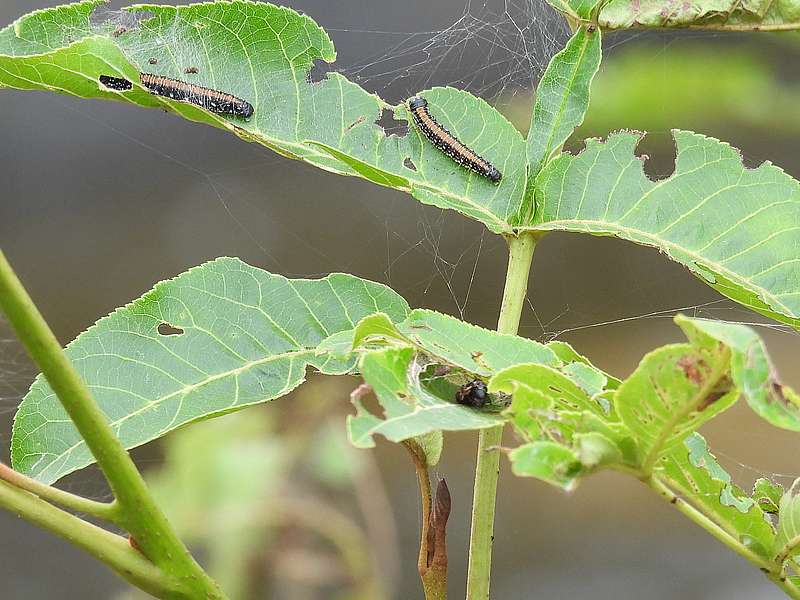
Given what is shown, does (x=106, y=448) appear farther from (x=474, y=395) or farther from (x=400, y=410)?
(x=474, y=395)

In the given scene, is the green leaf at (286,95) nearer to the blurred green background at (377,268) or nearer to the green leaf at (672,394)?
the green leaf at (672,394)

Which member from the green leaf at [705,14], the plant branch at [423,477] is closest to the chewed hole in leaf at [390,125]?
the green leaf at [705,14]

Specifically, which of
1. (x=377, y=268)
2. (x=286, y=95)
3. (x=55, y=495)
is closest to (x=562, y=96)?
(x=286, y=95)

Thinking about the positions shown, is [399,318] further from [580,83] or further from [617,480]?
[617,480]

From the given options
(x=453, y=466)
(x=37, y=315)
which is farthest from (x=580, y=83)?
(x=453, y=466)

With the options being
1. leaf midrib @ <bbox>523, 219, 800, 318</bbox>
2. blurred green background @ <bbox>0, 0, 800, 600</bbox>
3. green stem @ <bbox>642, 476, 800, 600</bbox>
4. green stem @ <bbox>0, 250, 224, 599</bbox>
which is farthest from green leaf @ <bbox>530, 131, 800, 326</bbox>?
blurred green background @ <bbox>0, 0, 800, 600</bbox>

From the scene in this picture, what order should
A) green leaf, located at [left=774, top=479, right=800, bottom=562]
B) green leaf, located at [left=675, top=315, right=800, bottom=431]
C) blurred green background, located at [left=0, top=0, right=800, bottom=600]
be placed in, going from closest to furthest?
green leaf, located at [left=675, top=315, right=800, bottom=431] < green leaf, located at [left=774, top=479, right=800, bottom=562] < blurred green background, located at [left=0, top=0, right=800, bottom=600]

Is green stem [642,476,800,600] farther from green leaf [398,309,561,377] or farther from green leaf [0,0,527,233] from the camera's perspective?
green leaf [0,0,527,233]
